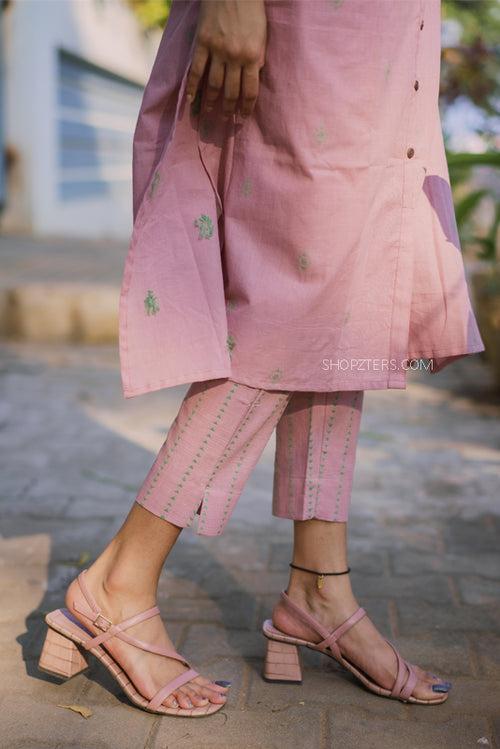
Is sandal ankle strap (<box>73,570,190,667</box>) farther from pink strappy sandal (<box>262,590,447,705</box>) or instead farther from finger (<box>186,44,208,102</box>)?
finger (<box>186,44,208,102</box>)

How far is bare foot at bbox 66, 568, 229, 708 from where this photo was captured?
161cm

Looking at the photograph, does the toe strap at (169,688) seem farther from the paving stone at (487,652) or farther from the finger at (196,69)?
the finger at (196,69)

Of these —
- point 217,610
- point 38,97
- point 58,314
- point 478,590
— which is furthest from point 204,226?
point 38,97

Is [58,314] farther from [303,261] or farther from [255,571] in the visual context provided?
[303,261]

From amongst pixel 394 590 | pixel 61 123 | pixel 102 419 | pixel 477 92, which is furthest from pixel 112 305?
pixel 61 123

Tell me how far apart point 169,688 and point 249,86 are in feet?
3.16

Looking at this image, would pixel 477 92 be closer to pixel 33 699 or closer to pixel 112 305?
pixel 112 305

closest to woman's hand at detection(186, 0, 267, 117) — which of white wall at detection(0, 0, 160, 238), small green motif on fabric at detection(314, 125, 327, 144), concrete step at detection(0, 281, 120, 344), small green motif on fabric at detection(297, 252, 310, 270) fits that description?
small green motif on fabric at detection(314, 125, 327, 144)

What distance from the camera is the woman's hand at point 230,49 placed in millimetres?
1415

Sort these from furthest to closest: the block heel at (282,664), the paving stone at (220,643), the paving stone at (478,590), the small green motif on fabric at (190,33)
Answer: the paving stone at (478,590)
the paving stone at (220,643)
the block heel at (282,664)
the small green motif on fabric at (190,33)

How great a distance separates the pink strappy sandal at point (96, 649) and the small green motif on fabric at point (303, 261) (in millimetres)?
619

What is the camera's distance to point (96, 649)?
163 cm

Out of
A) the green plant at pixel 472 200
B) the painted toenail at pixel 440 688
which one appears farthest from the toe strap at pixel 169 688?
the green plant at pixel 472 200

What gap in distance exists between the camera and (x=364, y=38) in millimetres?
1477
